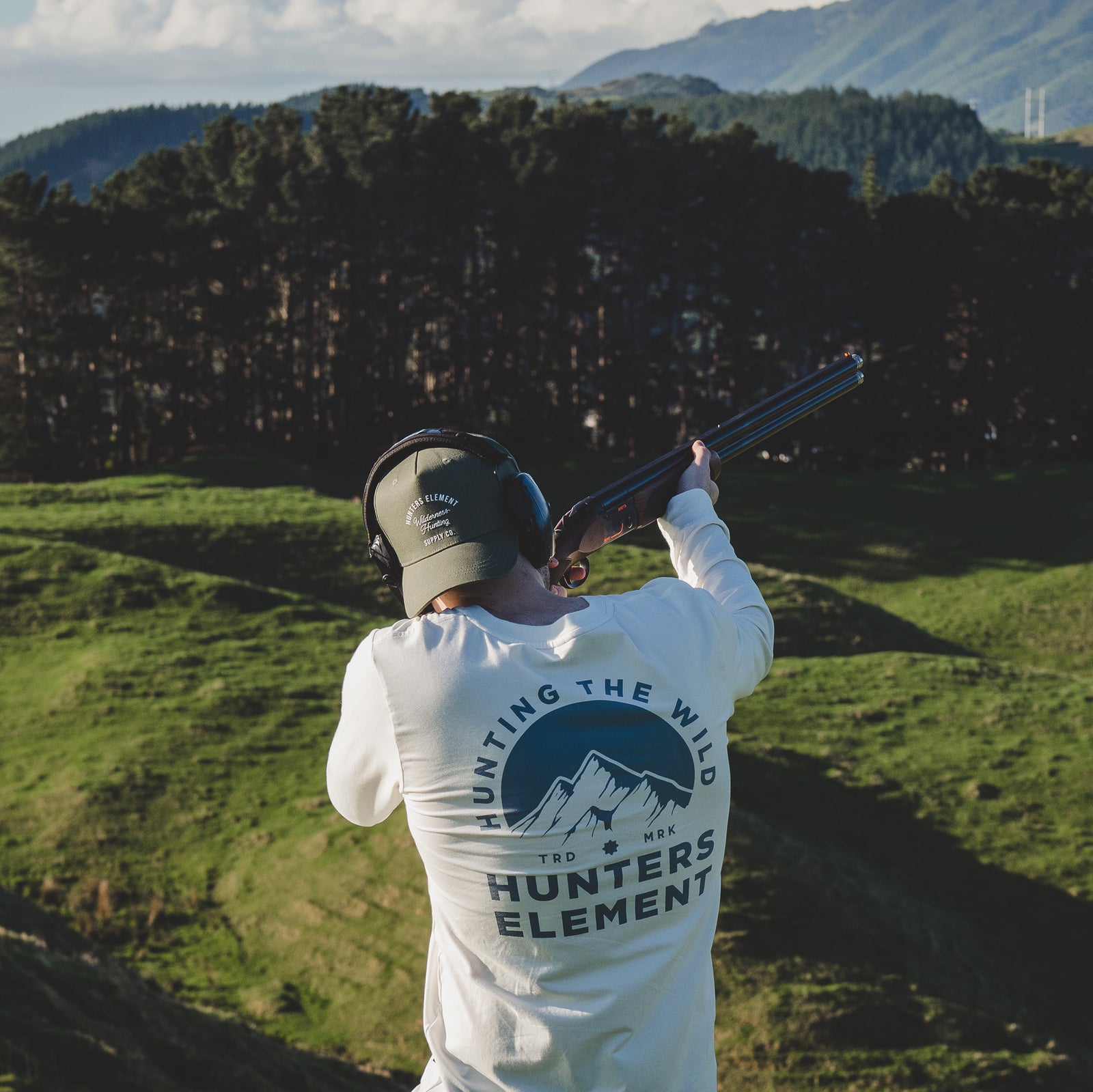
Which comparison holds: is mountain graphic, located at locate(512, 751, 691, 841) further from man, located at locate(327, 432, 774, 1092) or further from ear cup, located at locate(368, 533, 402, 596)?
ear cup, located at locate(368, 533, 402, 596)

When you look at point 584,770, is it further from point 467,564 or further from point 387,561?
point 387,561

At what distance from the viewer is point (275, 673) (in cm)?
2094

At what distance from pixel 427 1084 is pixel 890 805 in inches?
648

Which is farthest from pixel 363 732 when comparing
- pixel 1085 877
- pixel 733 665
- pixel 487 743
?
pixel 1085 877

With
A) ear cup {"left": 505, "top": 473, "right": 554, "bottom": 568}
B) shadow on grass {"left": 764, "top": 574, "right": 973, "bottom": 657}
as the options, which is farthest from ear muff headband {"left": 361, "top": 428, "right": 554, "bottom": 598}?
shadow on grass {"left": 764, "top": 574, "right": 973, "bottom": 657}

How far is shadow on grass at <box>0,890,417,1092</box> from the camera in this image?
6125 mm

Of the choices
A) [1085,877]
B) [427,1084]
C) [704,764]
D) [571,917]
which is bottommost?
[1085,877]

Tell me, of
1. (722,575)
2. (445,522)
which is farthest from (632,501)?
(445,522)

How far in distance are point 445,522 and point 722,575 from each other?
80cm

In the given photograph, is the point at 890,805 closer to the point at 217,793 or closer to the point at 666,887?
the point at 217,793

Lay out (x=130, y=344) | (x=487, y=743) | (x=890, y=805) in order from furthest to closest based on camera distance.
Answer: (x=130, y=344)
(x=890, y=805)
(x=487, y=743)

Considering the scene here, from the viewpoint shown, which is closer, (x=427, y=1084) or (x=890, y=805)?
(x=427, y=1084)

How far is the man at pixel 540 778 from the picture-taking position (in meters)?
2.70

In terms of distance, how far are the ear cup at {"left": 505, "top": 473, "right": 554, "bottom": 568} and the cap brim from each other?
4 centimetres
